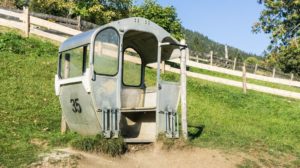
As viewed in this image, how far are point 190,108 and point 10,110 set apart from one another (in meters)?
6.90

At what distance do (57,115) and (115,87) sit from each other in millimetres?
3297

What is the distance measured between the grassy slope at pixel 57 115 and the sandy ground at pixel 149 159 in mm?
589

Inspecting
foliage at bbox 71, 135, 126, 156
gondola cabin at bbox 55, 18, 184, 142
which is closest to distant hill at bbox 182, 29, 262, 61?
gondola cabin at bbox 55, 18, 184, 142

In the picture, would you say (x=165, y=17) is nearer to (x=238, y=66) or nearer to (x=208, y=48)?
(x=238, y=66)

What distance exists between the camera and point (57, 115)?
530 inches

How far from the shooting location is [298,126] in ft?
57.2

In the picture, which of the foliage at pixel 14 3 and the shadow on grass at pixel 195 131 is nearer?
the shadow on grass at pixel 195 131

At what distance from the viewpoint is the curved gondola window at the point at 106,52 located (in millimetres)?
10656

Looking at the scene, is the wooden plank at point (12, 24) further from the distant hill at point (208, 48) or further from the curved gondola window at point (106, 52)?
the distant hill at point (208, 48)

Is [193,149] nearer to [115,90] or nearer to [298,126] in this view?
[115,90]

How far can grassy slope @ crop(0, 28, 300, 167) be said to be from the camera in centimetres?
1077

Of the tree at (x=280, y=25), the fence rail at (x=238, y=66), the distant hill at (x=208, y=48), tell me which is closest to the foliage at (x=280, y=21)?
the tree at (x=280, y=25)

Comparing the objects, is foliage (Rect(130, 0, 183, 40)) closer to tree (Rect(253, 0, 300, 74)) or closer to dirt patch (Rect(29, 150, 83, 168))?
tree (Rect(253, 0, 300, 74))

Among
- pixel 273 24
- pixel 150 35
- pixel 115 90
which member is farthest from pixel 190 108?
pixel 273 24
